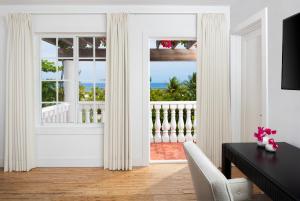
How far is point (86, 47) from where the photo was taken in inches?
194

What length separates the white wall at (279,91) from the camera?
2.91 meters

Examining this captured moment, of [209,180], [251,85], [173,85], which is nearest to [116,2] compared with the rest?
[251,85]

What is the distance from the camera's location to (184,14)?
4793 millimetres

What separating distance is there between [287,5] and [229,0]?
1654mm

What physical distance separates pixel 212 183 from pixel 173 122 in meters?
4.93

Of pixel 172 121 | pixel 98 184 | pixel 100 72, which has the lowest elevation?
pixel 98 184

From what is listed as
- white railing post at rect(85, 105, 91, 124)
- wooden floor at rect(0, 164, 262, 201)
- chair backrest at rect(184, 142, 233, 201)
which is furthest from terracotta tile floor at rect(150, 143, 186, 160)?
chair backrest at rect(184, 142, 233, 201)

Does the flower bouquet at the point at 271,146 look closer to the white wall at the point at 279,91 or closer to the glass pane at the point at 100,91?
the white wall at the point at 279,91

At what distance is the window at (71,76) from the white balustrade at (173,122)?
1.83 m

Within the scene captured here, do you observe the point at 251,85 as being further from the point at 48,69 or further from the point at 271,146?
the point at 48,69

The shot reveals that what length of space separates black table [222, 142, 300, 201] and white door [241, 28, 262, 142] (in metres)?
1.30

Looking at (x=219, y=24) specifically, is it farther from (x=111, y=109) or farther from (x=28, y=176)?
(x=28, y=176)

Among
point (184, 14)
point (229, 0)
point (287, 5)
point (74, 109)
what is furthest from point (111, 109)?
point (287, 5)

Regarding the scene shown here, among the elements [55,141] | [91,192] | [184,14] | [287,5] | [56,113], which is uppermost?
[184,14]
